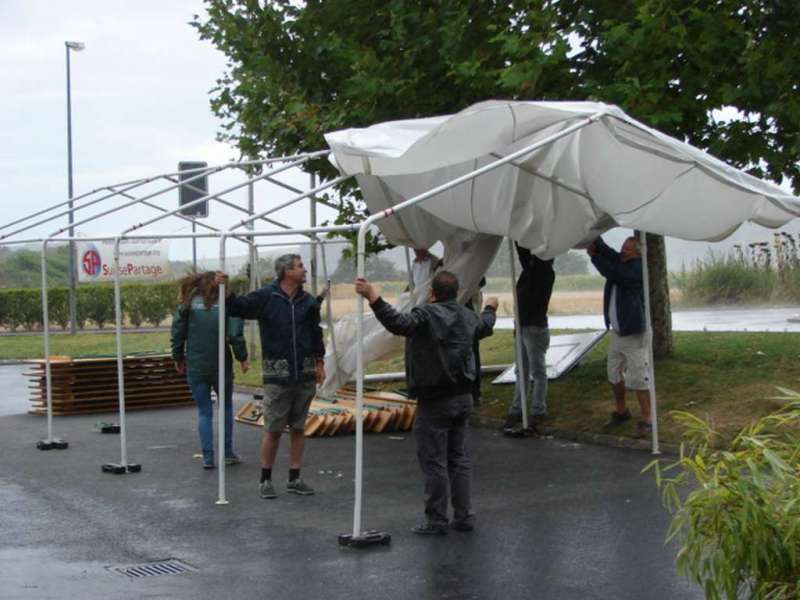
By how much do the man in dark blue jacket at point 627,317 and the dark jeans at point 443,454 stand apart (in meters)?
3.86

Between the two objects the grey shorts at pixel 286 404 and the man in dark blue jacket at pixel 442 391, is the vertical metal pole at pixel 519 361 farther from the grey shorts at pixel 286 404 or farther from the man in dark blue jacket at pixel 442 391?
the man in dark blue jacket at pixel 442 391

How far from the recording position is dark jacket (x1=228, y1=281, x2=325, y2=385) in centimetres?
997

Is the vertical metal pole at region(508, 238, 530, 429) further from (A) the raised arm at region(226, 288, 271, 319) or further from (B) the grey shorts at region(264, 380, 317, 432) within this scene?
(A) the raised arm at region(226, 288, 271, 319)

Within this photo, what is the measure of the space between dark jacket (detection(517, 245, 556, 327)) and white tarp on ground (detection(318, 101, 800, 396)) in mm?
477

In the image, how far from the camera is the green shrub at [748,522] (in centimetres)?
450

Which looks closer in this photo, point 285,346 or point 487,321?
point 487,321

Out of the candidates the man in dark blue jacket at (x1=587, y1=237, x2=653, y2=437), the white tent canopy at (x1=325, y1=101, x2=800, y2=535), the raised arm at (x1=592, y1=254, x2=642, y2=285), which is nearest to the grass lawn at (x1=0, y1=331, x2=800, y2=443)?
the man in dark blue jacket at (x1=587, y1=237, x2=653, y2=437)

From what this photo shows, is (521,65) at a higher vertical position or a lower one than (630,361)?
higher

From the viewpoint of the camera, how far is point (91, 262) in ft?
117

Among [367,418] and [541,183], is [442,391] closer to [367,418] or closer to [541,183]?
[541,183]

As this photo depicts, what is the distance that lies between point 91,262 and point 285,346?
88.8 ft

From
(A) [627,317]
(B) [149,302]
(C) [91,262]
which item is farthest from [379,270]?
(B) [149,302]

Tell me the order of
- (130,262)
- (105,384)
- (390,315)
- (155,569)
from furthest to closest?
(130,262) < (105,384) < (390,315) < (155,569)

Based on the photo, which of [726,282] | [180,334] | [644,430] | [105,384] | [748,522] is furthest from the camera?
[726,282]
